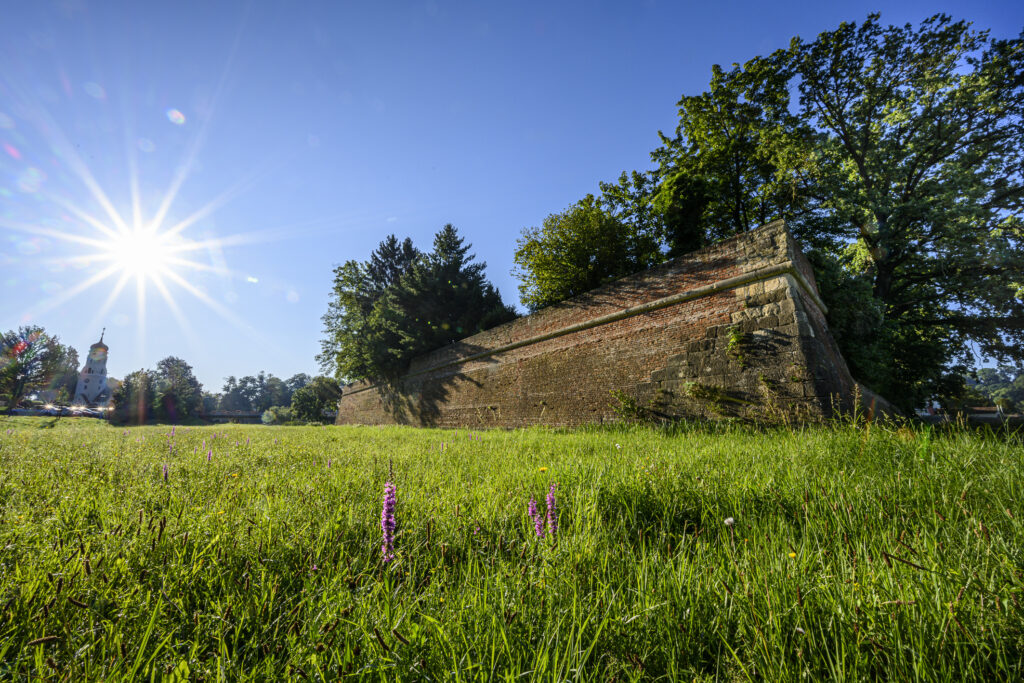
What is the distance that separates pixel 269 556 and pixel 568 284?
41.9 feet

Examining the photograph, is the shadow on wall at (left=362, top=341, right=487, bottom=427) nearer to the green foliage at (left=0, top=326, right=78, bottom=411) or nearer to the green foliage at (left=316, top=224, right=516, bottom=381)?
the green foliage at (left=316, top=224, right=516, bottom=381)

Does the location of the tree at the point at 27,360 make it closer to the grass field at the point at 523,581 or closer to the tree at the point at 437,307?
the tree at the point at 437,307

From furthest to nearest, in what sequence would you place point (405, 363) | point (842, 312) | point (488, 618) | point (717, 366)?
point (405, 363) < point (842, 312) < point (717, 366) < point (488, 618)

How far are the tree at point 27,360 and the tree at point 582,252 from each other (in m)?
56.6

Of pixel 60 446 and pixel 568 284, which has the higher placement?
pixel 568 284

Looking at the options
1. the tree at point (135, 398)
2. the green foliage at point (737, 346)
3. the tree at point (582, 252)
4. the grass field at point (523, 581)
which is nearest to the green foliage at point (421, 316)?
the tree at point (582, 252)

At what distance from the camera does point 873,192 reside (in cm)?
1180

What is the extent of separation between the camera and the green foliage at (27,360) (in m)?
37.7

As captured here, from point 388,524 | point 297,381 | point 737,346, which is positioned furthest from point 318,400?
point 297,381

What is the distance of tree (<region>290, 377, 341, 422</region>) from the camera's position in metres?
37.2

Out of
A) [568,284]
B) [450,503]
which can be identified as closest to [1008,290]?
[568,284]

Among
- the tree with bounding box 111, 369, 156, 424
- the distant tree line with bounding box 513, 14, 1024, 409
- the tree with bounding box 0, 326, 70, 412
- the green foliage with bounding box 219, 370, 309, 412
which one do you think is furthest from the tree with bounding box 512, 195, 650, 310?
the green foliage with bounding box 219, 370, 309, 412

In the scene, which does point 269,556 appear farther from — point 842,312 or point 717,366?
point 842,312

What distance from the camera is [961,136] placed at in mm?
12234
